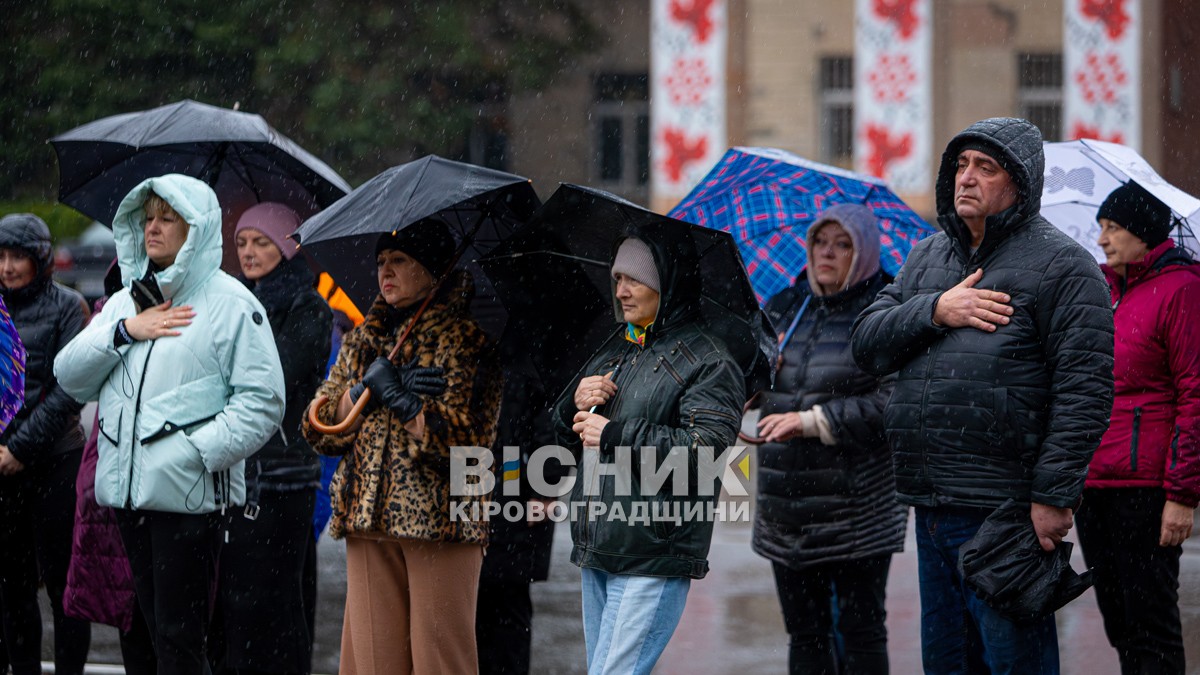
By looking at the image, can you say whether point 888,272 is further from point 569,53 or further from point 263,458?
point 569,53

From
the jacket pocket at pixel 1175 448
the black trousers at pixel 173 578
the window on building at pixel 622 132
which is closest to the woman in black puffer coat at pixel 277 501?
the black trousers at pixel 173 578

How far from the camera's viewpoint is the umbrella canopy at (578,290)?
4.84 metres

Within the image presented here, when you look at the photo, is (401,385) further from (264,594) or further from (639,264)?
(264,594)

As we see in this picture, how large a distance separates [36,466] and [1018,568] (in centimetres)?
410

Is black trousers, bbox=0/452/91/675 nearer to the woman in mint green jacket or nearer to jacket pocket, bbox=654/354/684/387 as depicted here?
the woman in mint green jacket

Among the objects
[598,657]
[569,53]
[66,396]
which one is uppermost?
[569,53]

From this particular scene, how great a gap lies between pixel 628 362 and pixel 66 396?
2637mm

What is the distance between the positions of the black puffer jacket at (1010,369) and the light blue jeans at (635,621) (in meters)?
0.78

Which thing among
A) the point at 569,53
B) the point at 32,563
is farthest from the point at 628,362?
the point at 569,53

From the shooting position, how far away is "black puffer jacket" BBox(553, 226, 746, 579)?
4.55 m

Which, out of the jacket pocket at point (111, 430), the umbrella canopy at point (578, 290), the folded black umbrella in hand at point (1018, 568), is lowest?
the folded black umbrella in hand at point (1018, 568)

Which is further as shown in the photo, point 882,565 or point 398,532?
point 882,565

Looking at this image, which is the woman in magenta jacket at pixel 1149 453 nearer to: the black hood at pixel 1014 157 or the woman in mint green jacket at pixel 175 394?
the black hood at pixel 1014 157

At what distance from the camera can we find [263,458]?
6004 mm
